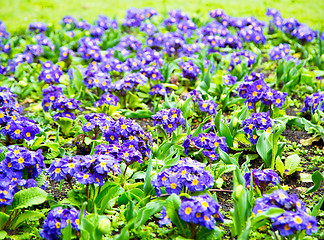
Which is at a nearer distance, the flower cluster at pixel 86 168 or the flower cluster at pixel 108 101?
the flower cluster at pixel 86 168

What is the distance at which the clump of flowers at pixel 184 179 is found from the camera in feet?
8.39

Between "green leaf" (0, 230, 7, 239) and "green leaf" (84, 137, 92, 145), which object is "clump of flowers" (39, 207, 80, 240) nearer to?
"green leaf" (0, 230, 7, 239)

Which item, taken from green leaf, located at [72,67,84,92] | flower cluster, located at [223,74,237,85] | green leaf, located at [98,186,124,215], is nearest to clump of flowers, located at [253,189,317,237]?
green leaf, located at [98,186,124,215]

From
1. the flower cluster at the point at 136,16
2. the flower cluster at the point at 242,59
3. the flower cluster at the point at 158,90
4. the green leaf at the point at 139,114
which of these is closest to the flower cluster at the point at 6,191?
the green leaf at the point at 139,114

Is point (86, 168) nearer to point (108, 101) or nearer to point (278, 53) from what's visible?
point (108, 101)

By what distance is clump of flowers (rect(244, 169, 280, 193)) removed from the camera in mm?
2727

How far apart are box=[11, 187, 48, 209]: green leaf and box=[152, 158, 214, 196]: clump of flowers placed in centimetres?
82

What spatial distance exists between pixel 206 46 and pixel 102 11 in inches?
155

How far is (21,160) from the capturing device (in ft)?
8.93

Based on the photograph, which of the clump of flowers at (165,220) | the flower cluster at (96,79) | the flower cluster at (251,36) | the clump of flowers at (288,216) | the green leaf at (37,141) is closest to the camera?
the clump of flowers at (288,216)

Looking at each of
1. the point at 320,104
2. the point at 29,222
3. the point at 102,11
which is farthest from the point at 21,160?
the point at 102,11

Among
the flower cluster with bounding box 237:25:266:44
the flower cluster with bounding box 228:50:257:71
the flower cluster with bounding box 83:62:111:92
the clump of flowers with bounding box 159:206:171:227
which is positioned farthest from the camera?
the flower cluster with bounding box 237:25:266:44

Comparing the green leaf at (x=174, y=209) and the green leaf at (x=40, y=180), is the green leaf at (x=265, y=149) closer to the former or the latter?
the green leaf at (x=174, y=209)

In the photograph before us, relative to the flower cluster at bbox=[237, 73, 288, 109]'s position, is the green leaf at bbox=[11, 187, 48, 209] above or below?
below
